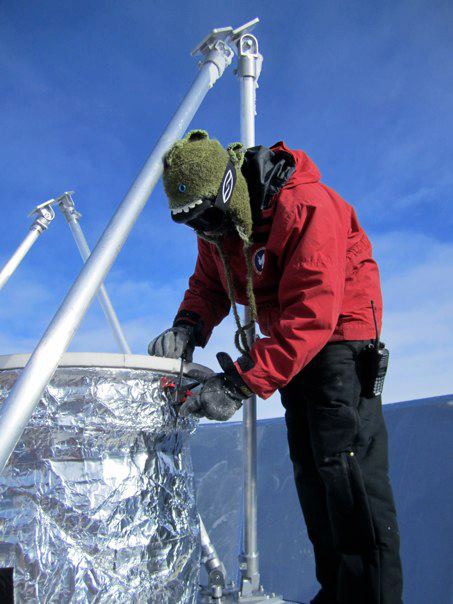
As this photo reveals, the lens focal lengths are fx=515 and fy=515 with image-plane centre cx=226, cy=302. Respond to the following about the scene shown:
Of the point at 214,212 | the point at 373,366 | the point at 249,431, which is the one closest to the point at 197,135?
the point at 214,212

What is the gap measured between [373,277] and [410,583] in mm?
971

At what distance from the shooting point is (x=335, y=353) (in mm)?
1191

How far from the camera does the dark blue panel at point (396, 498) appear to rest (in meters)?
1.58

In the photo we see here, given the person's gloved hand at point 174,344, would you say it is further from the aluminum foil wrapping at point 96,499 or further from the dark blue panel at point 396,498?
the dark blue panel at point 396,498

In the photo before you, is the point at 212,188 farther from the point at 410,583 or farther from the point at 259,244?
the point at 410,583

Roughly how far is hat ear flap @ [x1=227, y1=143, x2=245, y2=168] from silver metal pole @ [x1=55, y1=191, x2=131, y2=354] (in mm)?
1114

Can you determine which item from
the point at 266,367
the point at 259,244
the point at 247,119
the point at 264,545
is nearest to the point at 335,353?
the point at 266,367

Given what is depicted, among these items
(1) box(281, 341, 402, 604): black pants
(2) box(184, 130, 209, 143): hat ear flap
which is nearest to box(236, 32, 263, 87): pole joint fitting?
(2) box(184, 130, 209, 143): hat ear flap

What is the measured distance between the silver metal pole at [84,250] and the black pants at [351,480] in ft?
4.19

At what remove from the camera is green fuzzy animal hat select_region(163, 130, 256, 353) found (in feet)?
3.75

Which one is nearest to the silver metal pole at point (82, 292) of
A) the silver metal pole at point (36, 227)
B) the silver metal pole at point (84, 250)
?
the silver metal pole at point (84, 250)

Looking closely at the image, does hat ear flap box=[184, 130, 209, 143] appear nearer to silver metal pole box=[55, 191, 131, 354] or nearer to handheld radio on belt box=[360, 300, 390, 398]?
handheld radio on belt box=[360, 300, 390, 398]

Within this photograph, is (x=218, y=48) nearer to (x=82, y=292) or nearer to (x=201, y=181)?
(x=201, y=181)

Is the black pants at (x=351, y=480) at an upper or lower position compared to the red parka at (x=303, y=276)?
lower
